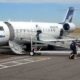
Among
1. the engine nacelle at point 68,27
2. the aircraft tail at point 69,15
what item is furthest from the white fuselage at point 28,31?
the aircraft tail at point 69,15

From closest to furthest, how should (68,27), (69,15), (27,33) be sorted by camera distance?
(27,33) → (68,27) → (69,15)

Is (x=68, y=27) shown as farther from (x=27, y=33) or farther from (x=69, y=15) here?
(x=27, y=33)

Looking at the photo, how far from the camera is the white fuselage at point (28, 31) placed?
100 feet

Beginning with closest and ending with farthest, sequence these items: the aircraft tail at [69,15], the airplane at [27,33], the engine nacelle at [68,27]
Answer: the airplane at [27,33] < the engine nacelle at [68,27] < the aircraft tail at [69,15]

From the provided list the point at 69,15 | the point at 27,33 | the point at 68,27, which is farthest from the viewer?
the point at 69,15

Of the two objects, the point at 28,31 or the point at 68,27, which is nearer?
the point at 28,31

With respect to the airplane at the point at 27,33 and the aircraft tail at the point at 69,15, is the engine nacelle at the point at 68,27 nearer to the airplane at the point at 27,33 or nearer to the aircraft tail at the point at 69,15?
the airplane at the point at 27,33

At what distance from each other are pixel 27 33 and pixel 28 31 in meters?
0.24

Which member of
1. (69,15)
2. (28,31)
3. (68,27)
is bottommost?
(28,31)

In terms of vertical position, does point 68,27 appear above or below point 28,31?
above

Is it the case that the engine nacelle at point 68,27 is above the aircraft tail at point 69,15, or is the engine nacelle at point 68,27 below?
below

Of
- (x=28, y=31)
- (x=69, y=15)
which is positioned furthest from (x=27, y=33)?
(x=69, y=15)

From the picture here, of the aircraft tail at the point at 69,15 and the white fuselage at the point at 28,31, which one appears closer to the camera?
the white fuselage at the point at 28,31

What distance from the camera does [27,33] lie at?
33250 mm
